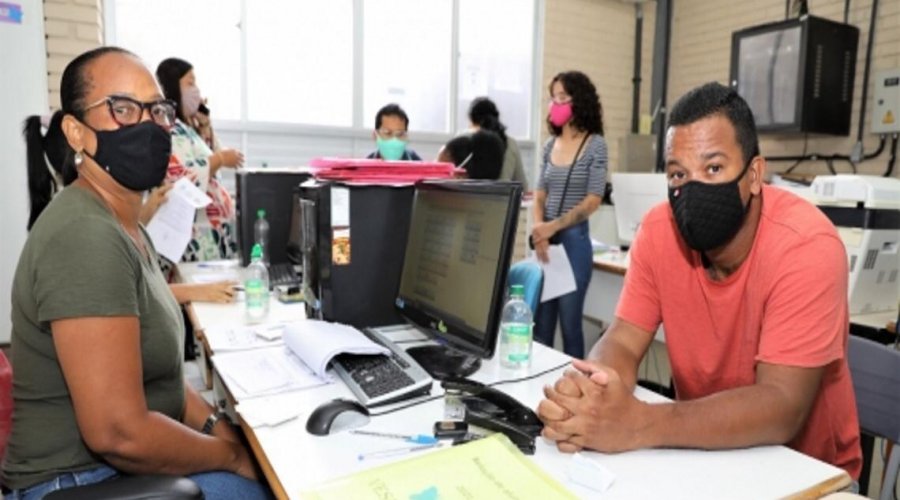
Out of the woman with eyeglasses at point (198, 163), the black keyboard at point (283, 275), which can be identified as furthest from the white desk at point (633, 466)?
the woman with eyeglasses at point (198, 163)

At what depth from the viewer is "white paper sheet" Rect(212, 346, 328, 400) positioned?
53.3 inches

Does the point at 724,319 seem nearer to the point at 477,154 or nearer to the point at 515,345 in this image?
the point at 515,345

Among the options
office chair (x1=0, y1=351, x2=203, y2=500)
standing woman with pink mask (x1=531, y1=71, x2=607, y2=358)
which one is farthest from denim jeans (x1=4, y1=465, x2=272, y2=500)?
standing woman with pink mask (x1=531, y1=71, x2=607, y2=358)

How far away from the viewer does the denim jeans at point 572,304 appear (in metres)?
3.21

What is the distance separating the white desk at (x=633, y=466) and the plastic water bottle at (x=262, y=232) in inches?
67.0

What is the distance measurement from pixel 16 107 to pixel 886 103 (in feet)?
A: 18.5

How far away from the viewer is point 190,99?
301cm

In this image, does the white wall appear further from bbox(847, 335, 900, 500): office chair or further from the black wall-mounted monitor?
the black wall-mounted monitor

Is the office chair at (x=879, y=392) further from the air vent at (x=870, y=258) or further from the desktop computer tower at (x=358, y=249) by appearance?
the desktop computer tower at (x=358, y=249)

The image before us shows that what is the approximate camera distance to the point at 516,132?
5.96 m

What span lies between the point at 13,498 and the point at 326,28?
4415 mm

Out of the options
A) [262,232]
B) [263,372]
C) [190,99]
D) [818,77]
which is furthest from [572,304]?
[818,77]

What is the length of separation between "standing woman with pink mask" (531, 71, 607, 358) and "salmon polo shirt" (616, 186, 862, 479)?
5.36 feet

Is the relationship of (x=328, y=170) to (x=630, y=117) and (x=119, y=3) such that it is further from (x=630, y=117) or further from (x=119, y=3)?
(x=630, y=117)
